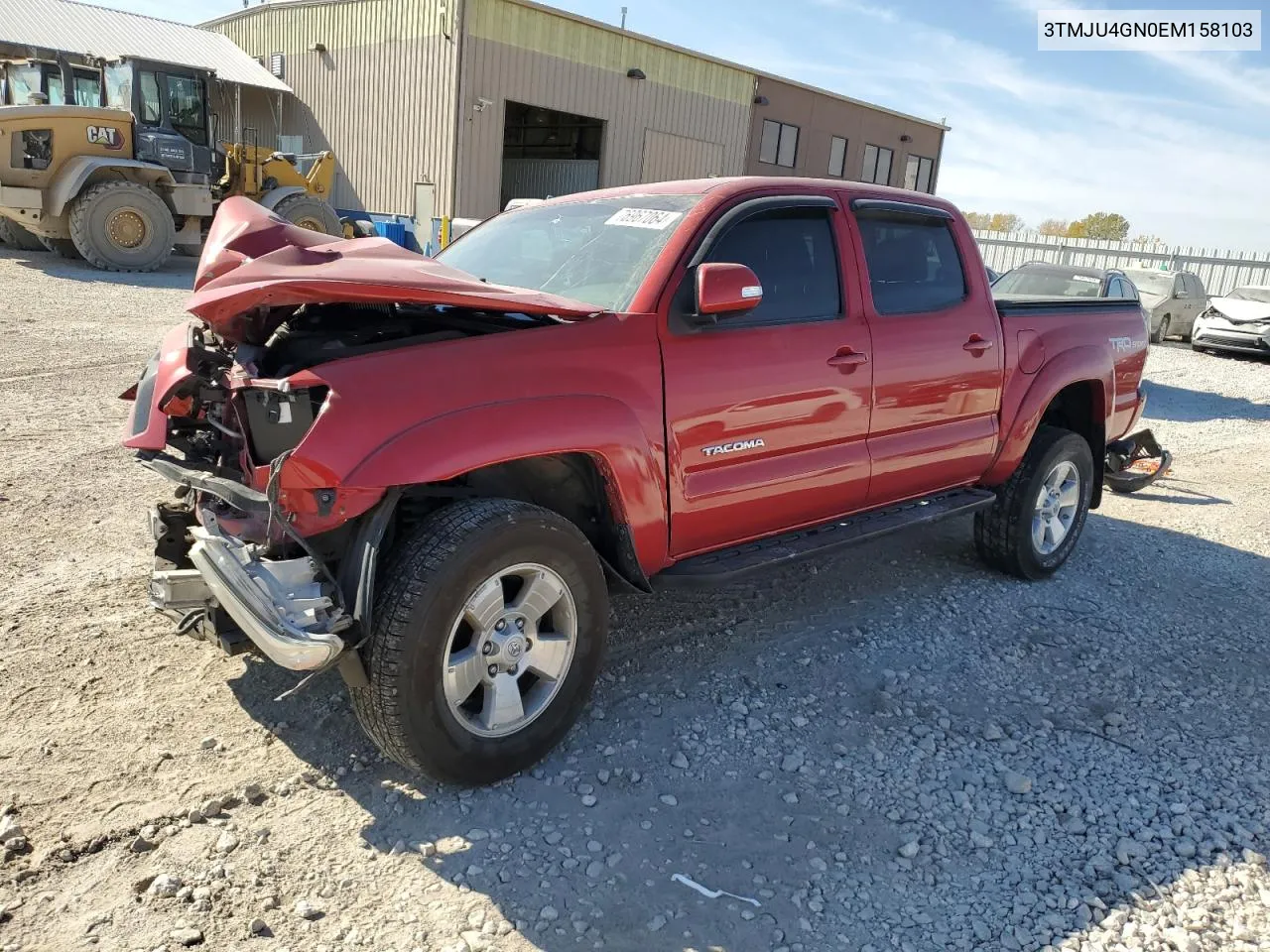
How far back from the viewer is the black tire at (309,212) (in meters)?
15.9

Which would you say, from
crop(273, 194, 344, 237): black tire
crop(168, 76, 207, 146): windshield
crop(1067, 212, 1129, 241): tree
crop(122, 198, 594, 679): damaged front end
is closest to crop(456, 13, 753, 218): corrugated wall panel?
crop(273, 194, 344, 237): black tire

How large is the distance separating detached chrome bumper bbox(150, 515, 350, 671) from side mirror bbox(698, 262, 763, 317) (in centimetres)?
162

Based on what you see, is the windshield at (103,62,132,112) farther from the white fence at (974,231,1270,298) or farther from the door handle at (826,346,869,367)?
the white fence at (974,231,1270,298)

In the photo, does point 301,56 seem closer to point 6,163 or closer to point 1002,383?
point 6,163

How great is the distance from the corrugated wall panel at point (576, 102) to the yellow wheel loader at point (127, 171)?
4.62 meters

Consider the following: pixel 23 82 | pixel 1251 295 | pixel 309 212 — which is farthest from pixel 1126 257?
pixel 23 82

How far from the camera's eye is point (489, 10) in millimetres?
19547

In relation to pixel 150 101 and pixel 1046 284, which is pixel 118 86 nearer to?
pixel 150 101

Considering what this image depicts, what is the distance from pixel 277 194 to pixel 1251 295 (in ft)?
63.2

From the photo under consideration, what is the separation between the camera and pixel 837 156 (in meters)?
29.9

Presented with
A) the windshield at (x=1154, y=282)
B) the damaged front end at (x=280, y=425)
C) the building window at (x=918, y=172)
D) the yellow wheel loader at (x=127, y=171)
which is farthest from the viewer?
the building window at (x=918, y=172)

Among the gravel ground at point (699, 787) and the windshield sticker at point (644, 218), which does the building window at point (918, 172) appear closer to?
the gravel ground at point (699, 787)

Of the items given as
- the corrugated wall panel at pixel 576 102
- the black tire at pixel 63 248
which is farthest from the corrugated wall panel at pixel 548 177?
the black tire at pixel 63 248

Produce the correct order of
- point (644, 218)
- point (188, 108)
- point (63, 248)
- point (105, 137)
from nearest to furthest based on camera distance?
point (644, 218), point (105, 137), point (63, 248), point (188, 108)
